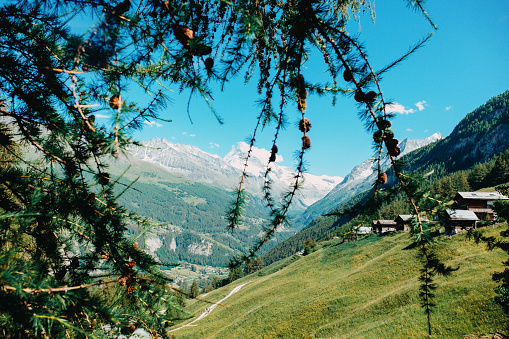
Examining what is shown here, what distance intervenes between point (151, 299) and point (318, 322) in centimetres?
2564

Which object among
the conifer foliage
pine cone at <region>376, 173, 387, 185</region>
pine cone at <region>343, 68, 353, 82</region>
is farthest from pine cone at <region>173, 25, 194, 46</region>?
pine cone at <region>376, 173, 387, 185</region>

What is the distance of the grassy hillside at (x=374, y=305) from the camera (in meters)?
14.7

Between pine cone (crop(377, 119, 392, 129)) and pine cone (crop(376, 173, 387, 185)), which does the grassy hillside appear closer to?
pine cone (crop(376, 173, 387, 185))

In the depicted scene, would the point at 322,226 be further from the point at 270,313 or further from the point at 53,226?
the point at 53,226

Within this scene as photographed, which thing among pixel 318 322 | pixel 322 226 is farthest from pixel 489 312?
pixel 322 226

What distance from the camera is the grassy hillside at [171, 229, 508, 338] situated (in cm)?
1473

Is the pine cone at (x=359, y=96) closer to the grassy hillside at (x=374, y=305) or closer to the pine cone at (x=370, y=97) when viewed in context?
the pine cone at (x=370, y=97)

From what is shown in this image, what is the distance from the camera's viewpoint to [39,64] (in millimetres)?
1531

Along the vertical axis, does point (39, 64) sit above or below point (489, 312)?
above

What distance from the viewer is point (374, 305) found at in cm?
2109

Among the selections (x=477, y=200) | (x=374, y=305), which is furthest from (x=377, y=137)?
(x=477, y=200)

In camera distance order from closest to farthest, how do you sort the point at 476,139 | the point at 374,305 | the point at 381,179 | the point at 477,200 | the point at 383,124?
the point at 383,124 → the point at 381,179 → the point at 374,305 → the point at 477,200 → the point at 476,139

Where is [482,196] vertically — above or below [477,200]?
above

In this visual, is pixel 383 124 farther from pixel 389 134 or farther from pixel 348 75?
pixel 348 75
